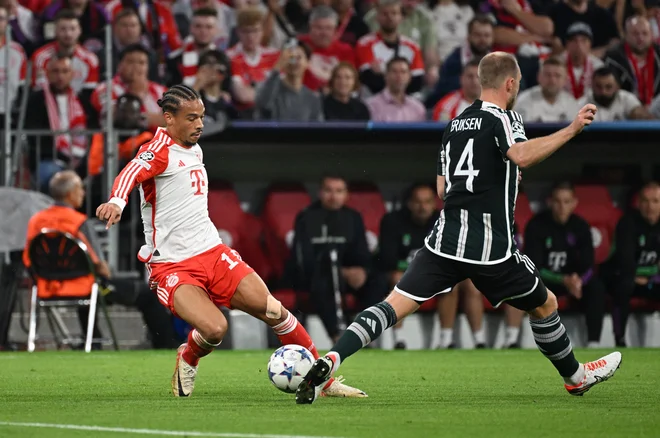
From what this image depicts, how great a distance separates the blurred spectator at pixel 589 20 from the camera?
17.3 meters

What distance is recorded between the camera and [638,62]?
16.5 metres

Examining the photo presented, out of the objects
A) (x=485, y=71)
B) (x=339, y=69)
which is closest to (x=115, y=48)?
(x=339, y=69)

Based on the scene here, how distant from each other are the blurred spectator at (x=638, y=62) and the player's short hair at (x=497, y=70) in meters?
9.53

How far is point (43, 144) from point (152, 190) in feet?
24.1

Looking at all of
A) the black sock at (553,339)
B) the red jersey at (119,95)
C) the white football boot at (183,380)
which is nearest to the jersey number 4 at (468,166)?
the black sock at (553,339)

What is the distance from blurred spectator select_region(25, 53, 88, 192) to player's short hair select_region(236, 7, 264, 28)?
7.65ft

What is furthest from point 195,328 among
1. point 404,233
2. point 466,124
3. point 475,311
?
point 404,233

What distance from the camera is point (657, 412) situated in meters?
6.57

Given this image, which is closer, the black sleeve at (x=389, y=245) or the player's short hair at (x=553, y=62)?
the black sleeve at (x=389, y=245)

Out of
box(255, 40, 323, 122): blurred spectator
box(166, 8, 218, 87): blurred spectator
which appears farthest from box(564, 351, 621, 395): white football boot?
box(166, 8, 218, 87): blurred spectator

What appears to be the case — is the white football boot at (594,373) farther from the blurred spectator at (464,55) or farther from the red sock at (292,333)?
the blurred spectator at (464,55)

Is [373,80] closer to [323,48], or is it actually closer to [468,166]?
[323,48]

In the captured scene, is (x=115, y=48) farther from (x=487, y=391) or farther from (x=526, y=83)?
(x=487, y=391)

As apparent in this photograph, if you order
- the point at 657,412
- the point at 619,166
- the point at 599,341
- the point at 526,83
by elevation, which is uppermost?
the point at 526,83
